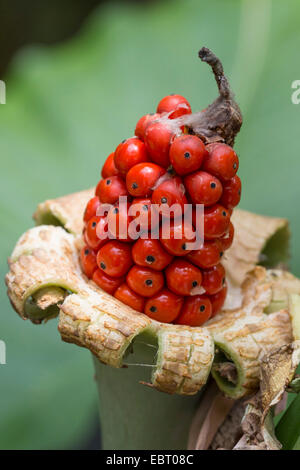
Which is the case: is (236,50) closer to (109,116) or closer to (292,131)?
(292,131)

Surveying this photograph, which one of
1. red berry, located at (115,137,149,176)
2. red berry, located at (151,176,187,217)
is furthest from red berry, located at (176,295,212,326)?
red berry, located at (115,137,149,176)

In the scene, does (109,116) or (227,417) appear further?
(109,116)

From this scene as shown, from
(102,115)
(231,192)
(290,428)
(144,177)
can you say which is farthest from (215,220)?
(102,115)

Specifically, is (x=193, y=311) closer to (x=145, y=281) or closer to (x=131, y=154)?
(x=145, y=281)

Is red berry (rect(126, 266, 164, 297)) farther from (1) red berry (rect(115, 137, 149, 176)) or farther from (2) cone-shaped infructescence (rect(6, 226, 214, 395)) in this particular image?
(1) red berry (rect(115, 137, 149, 176))
